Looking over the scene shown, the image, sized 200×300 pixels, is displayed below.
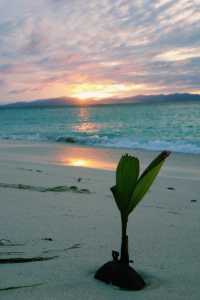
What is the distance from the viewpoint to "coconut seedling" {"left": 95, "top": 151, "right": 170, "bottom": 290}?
1.73 metres

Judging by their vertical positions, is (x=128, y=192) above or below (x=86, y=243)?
above

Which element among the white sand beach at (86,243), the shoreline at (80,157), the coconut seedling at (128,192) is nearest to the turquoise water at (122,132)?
the shoreline at (80,157)

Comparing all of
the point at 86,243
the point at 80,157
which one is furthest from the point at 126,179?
the point at 80,157

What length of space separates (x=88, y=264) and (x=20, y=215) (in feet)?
4.03

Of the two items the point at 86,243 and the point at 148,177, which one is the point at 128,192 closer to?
the point at 148,177

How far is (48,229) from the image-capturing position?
2.85 meters

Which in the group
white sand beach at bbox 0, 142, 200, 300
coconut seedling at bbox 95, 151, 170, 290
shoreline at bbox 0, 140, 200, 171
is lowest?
shoreline at bbox 0, 140, 200, 171

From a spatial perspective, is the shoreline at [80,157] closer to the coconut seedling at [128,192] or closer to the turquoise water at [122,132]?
the turquoise water at [122,132]

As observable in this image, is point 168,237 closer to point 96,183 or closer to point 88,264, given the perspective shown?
point 88,264

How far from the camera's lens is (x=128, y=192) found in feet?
5.83

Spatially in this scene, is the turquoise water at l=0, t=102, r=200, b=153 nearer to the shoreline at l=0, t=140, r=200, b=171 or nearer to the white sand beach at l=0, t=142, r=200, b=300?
the shoreline at l=0, t=140, r=200, b=171

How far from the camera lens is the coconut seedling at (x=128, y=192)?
68.2 inches

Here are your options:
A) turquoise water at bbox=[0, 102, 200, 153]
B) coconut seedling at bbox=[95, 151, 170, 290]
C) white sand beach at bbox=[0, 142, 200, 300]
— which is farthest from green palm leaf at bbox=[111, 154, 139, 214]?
turquoise water at bbox=[0, 102, 200, 153]

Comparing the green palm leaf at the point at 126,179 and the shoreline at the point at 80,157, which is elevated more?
the green palm leaf at the point at 126,179
